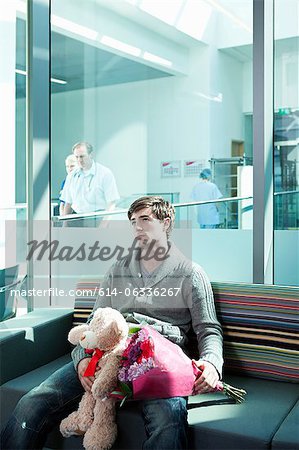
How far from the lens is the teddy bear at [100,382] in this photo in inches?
70.6

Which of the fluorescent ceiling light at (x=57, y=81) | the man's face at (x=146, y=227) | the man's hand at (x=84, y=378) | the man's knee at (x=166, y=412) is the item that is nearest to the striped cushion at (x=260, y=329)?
the man's face at (x=146, y=227)

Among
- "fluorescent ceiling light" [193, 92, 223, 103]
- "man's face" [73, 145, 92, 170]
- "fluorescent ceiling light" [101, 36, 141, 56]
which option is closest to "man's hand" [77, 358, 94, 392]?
"man's face" [73, 145, 92, 170]

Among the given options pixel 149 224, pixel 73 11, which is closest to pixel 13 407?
pixel 149 224

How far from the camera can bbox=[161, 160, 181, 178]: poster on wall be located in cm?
341

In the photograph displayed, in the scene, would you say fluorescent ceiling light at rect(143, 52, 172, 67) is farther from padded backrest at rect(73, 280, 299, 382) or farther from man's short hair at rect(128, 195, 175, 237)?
padded backrest at rect(73, 280, 299, 382)

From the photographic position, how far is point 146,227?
219 cm

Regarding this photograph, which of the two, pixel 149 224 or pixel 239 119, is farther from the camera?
pixel 239 119

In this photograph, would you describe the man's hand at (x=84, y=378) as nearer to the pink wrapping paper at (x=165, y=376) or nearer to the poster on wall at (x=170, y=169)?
the pink wrapping paper at (x=165, y=376)

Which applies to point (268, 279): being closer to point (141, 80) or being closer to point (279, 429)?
point (279, 429)

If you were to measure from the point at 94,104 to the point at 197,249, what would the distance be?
1212 mm

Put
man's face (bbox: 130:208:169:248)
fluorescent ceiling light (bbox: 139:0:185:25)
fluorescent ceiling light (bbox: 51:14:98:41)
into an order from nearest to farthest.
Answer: man's face (bbox: 130:208:169:248) → fluorescent ceiling light (bbox: 51:14:98:41) → fluorescent ceiling light (bbox: 139:0:185:25)

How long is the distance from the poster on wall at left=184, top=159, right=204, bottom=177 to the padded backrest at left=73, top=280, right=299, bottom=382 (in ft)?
4.07

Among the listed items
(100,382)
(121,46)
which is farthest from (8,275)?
(121,46)

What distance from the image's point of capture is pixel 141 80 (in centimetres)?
356
